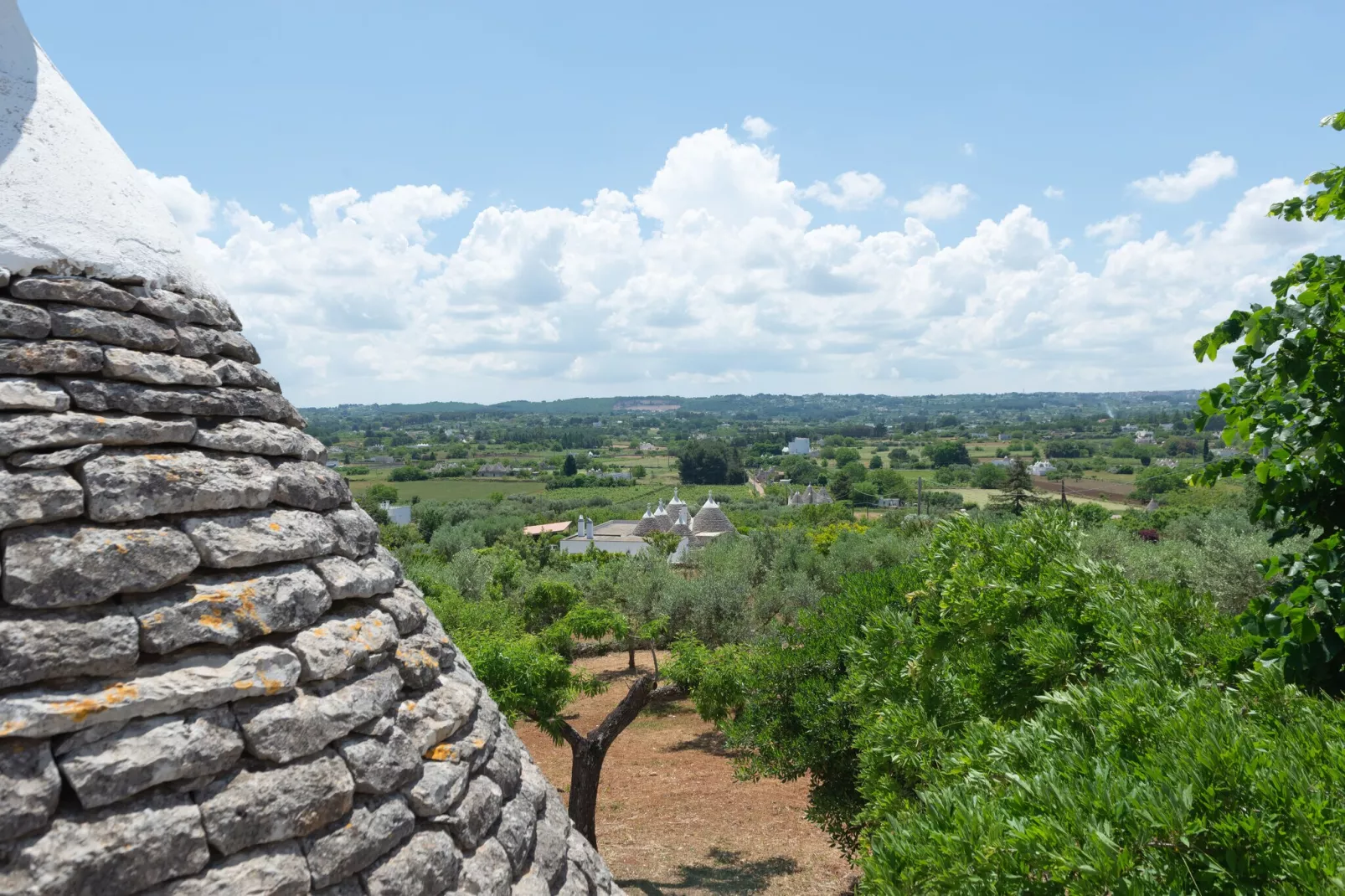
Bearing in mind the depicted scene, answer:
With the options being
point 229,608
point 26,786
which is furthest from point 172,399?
point 26,786

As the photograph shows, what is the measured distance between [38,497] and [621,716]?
10.2 meters

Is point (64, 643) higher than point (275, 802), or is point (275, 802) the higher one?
point (64, 643)

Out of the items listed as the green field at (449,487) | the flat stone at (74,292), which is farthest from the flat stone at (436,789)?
the green field at (449,487)

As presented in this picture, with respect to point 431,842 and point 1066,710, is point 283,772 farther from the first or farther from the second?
point 1066,710

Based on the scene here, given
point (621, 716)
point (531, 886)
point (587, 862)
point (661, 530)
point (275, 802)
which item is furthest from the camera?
point (661, 530)

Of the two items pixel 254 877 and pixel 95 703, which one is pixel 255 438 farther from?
pixel 254 877

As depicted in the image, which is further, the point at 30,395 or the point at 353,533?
the point at 353,533

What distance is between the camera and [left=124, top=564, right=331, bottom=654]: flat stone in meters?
2.96

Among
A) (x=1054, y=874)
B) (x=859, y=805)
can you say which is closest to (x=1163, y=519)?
(x=859, y=805)

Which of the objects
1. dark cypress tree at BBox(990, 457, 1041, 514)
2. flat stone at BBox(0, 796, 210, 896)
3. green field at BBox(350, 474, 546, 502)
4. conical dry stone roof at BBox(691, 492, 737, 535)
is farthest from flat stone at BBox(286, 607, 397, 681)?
green field at BBox(350, 474, 546, 502)

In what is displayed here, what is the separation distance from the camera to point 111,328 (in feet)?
11.2

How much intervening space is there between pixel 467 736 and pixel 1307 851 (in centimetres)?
350

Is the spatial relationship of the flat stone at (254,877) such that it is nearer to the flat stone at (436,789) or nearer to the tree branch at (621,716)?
the flat stone at (436,789)

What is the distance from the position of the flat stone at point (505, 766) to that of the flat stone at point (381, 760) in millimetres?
540
